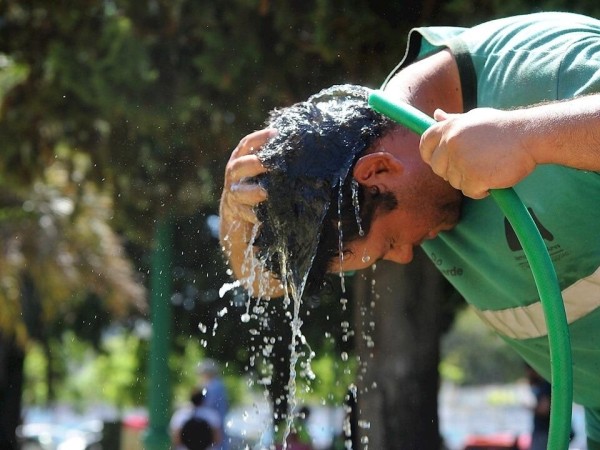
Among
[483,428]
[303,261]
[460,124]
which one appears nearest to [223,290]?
[303,261]

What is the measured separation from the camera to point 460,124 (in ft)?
4.97

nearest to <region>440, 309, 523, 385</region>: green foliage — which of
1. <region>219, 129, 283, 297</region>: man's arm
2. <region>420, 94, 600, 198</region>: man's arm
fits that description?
<region>219, 129, 283, 297</region>: man's arm

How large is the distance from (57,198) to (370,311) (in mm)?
5902

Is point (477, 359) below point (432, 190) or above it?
above

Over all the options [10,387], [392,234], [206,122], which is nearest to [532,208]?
[392,234]

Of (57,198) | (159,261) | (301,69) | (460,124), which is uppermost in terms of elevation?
(57,198)

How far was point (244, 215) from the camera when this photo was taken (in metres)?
2.04

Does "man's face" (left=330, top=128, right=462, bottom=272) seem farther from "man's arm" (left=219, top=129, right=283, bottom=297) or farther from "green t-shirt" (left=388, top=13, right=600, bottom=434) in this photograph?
"man's arm" (left=219, top=129, right=283, bottom=297)

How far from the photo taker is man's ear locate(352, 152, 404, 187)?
6.38ft

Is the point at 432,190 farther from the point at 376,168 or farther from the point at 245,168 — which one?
the point at 245,168

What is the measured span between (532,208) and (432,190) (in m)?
0.21

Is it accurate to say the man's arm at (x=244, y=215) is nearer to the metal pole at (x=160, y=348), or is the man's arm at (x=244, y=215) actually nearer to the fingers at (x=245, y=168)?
the fingers at (x=245, y=168)

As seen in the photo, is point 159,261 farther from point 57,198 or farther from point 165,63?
point 57,198

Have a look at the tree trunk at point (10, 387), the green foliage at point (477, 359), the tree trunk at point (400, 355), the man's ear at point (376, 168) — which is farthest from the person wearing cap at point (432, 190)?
the green foliage at point (477, 359)
